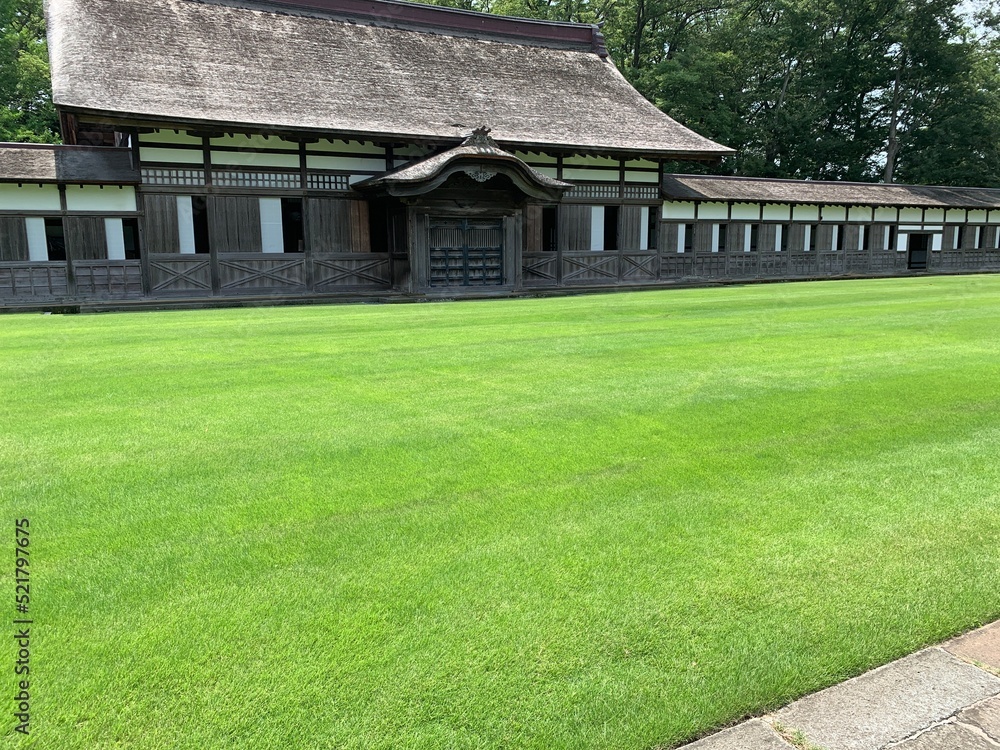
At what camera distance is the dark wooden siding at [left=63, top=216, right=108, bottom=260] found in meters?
17.8

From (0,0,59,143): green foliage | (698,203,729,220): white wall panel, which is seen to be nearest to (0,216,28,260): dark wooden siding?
(0,0,59,143): green foliage

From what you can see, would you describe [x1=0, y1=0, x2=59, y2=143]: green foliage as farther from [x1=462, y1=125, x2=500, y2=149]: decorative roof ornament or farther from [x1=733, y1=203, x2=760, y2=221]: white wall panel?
[x1=733, y1=203, x2=760, y2=221]: white wall panel

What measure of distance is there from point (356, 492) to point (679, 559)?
184cm

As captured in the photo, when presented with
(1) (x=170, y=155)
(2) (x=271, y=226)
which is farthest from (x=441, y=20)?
(1) (x=170, y=155)

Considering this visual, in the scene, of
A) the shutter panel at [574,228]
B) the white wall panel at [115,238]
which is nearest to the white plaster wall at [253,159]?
the white wall panel at [115,238]

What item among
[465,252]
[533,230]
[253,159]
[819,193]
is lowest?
[465,252]

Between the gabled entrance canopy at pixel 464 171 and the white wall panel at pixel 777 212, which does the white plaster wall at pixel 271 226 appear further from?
the white wall panel at pixel 777 212

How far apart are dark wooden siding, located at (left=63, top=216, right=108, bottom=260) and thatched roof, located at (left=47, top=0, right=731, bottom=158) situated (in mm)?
2901

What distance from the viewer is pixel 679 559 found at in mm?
3480

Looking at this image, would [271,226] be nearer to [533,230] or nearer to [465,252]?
[465,252]

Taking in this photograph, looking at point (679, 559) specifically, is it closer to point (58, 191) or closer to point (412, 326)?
point (412, 326)

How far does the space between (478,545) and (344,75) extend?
68.0 feet

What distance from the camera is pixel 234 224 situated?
18938 mm

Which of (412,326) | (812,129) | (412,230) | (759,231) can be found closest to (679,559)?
(412,326)
